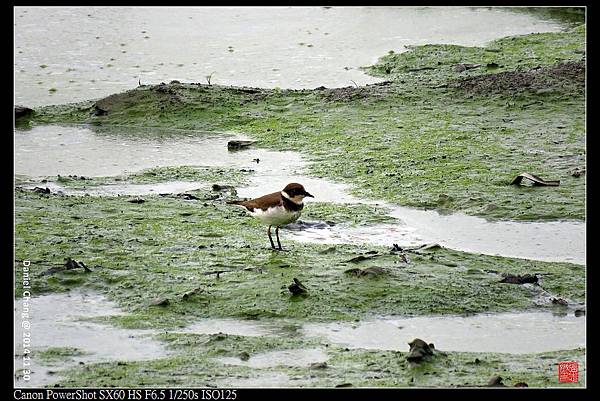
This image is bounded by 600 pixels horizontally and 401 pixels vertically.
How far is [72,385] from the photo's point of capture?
6.18m

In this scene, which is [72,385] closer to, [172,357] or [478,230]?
[172,357]

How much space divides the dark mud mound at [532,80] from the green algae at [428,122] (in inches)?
0.7

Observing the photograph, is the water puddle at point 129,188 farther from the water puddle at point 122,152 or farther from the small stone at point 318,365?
the small stone at point 318,365

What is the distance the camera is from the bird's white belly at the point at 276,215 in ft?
28.1

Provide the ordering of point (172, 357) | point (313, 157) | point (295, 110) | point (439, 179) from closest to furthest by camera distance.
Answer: point (172, 357) → point (439, 179) → point (313, 157) → point (295, 110)

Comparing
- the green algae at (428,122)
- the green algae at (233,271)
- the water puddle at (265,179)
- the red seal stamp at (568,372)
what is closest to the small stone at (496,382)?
the red seal stamp at (568,372)

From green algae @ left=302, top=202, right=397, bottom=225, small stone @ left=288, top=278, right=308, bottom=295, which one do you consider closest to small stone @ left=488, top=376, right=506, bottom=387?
small stone @ left=288, top=278, right=308, bottom=295

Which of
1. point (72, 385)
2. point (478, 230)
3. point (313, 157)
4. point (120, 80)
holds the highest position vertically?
point (120, 80)

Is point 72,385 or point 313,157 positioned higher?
point 313,157

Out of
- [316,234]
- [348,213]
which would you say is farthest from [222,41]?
[316,234]

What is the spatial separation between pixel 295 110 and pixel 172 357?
7.21 m

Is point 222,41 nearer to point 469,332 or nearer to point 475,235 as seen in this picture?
point 475,235

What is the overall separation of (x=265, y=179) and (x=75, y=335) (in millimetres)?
4267

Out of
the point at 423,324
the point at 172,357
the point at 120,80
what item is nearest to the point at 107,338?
the point at 172,357
